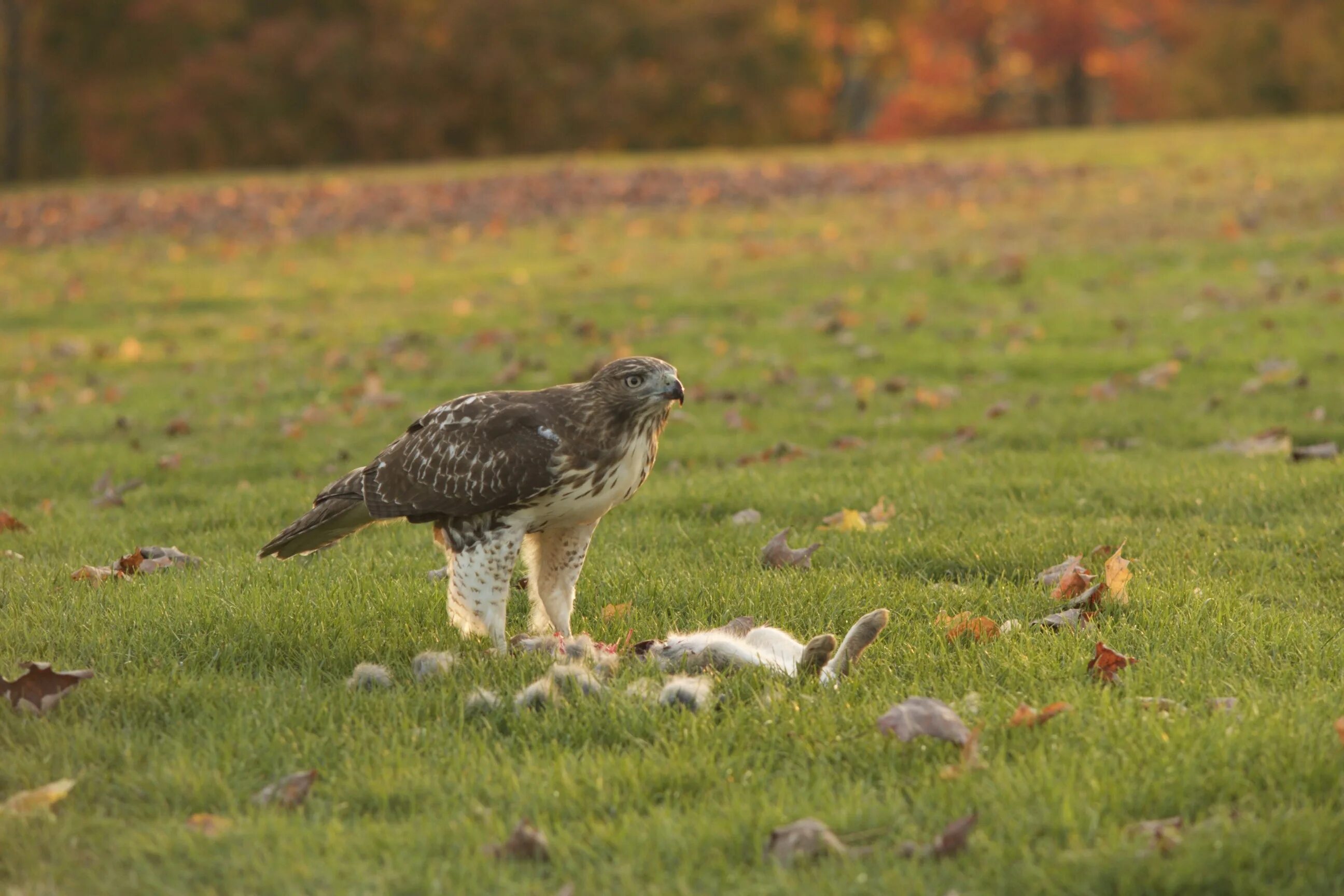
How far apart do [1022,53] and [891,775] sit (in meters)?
48.4


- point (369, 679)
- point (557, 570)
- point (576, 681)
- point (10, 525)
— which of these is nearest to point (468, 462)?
point (557, 570)

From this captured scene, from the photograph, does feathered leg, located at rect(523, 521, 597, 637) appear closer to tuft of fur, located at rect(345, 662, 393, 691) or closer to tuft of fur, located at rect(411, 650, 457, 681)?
tuft of fur, located at rect(411, 650, 457, 681)

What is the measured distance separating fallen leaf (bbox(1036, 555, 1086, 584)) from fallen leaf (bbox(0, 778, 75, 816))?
378 centimetres

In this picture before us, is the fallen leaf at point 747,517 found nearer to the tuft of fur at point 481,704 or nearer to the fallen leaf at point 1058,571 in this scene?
the fallen leaf at point 1058,571

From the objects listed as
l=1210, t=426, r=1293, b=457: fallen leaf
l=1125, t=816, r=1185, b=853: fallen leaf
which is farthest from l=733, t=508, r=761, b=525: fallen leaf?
l=1125, t=816, r=1185, b=853: fallen leaf

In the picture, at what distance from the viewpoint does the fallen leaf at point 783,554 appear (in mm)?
6527

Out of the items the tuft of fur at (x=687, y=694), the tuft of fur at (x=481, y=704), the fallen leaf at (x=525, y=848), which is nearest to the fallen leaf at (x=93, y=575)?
the tuft of fur at (x=481, y=704)

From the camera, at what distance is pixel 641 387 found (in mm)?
5258

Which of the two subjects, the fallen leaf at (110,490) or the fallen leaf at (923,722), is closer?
the fallen leaf at (923,722)

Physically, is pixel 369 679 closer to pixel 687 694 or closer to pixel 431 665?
pixel 431 665

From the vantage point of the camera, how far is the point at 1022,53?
49.2 meters

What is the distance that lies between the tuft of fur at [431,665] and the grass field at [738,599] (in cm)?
7

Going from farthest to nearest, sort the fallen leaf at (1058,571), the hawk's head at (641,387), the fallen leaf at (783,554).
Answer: the fallen leaf at (783,554), the fallen leaf at (1058,571), the hawk's head at (641,387)

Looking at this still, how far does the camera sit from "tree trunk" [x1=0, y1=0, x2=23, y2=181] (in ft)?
132
